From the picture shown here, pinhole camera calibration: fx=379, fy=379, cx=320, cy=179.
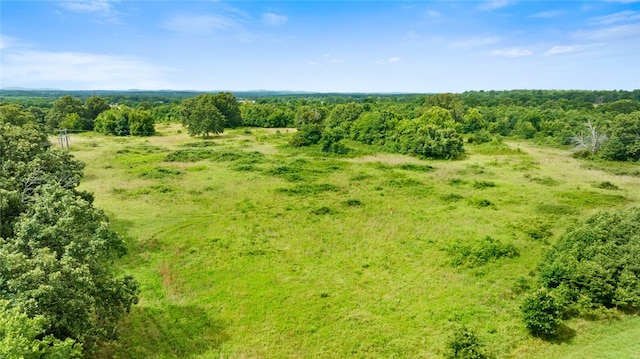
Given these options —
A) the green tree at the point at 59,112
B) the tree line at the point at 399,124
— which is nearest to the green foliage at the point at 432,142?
the tree line at the point at 399,124

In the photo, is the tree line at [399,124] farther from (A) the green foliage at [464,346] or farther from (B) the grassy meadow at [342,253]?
(A) the green foliage at [464,346]

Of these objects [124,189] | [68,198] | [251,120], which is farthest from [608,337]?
[251,120]

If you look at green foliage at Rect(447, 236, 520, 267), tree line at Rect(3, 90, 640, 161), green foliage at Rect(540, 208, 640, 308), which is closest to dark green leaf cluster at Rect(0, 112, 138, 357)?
green foliage at Rect(447, 236, 520, 267)

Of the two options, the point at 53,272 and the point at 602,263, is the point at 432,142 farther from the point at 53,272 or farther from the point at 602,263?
the point at 53,272

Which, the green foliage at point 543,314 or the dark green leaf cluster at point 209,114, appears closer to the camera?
the green foliage at point 543,314

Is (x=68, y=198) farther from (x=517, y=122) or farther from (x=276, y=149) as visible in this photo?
(x=517, y=122)

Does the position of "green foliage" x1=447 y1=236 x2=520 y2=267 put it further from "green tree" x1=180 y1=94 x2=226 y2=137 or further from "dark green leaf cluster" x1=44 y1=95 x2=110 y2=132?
"dark green leaf cluster" x1=44 y1=95 x2=110 y2=132
